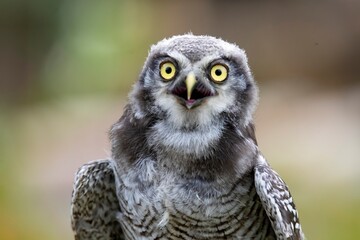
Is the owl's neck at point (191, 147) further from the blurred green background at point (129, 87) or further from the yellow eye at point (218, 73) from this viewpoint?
the blurred green background at point (129, 87)

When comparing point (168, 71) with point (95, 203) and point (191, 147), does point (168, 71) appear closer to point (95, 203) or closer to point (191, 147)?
point (191, 147)

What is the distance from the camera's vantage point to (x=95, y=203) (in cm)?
556

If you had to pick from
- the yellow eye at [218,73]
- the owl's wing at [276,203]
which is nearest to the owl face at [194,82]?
the yellow eye at [218,73]

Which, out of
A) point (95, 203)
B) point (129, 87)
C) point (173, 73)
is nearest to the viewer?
point (173, 73)

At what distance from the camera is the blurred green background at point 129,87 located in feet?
32.4

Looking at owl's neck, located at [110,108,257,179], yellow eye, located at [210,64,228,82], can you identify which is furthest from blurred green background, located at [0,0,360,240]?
yellow eye, located at [210,64,228,82]

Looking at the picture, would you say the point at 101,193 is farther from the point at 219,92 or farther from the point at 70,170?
the point at 70,170

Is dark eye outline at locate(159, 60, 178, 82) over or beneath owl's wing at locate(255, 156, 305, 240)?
over

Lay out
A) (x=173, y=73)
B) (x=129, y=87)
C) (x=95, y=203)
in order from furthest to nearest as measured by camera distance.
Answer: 1. (x=129, y=87)
2. (x=95, y=203)
3. (x=173, y=73)

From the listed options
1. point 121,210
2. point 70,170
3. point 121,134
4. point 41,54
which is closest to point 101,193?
point 121,210

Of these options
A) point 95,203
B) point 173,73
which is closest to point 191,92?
point 173,73

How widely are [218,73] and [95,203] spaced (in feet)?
3.97

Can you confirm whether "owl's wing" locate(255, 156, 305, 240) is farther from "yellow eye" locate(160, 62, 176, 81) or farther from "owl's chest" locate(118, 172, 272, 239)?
"yellow eye" locate(160, 62, 176, 81)

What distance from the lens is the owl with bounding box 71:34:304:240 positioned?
4.97 meters
